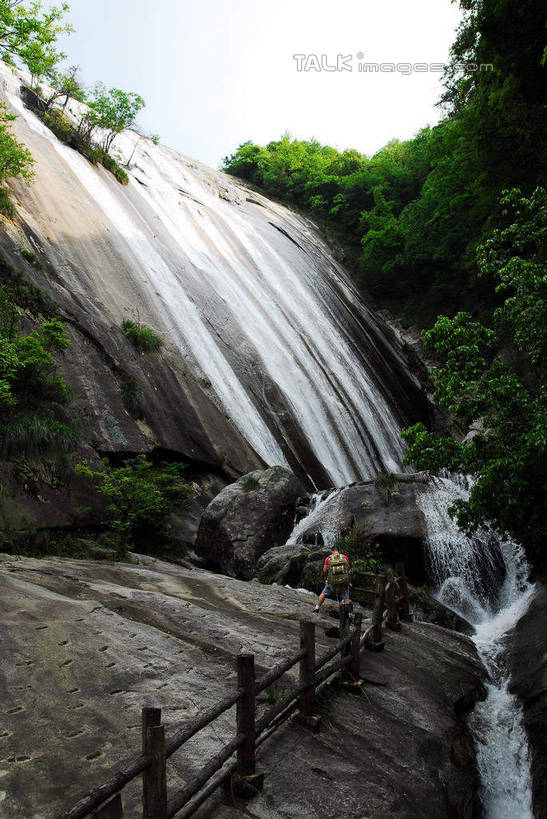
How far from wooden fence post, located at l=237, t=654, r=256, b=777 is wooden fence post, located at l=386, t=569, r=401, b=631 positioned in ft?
14.2

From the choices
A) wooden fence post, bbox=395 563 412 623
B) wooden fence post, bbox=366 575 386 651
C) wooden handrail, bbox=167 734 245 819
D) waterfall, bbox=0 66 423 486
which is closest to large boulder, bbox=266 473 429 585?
wooden fence post, bbox=395 563 412 623

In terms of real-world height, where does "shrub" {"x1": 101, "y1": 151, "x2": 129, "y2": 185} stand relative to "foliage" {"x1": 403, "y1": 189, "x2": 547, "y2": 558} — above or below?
above

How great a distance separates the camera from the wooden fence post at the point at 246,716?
3.93 metres

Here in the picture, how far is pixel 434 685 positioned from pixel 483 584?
541 centimetres

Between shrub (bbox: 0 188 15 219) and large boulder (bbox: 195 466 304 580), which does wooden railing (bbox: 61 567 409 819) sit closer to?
large boulder (bbox: 195 466 304 580)

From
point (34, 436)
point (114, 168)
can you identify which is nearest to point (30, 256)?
point (34, 436)

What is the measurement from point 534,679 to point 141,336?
12.5m

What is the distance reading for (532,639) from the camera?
8.17m

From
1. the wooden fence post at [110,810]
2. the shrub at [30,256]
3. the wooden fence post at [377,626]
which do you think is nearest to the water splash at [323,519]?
the wooden fence post at [377,626]

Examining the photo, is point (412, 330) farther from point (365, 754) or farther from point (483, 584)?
point (365, 754)

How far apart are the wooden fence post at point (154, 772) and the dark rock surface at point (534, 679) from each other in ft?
13.4

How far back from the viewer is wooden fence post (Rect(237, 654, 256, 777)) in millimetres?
3929

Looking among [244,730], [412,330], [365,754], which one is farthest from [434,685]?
[412,330]

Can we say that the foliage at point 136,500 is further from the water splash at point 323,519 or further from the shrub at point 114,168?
the shrub at point 114,168
